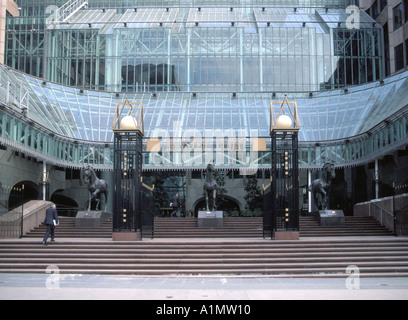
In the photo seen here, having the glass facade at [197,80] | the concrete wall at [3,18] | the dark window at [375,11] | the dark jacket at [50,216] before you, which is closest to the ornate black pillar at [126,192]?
the dark jacket at [50,216]

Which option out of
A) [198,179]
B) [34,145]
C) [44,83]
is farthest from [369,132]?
[44,83]

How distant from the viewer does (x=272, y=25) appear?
5000 centimetres

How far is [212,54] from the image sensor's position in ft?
159

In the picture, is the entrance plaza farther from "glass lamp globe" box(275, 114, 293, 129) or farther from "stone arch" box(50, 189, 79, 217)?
"stone arch" box(50, 189, 79, 217)

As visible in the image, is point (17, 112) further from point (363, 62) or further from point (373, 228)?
point (363, 62)

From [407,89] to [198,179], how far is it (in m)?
19.6

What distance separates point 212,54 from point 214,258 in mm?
35651

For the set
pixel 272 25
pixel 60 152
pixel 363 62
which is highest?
pixel 272 25

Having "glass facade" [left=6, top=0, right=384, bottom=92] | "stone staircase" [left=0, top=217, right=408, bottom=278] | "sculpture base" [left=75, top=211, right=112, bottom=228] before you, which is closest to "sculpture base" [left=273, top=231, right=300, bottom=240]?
"stone staircase" [left=0, top=217, right=408, bottom=278]

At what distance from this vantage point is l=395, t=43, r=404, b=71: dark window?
45938 millimetres

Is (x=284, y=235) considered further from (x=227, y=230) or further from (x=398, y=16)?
(x=398, y=16)

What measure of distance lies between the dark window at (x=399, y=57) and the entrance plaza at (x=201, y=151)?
0.28 metres

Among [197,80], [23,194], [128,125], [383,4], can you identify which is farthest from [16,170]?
[383,4]

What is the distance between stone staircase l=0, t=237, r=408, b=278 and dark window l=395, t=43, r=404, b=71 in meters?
33.8
